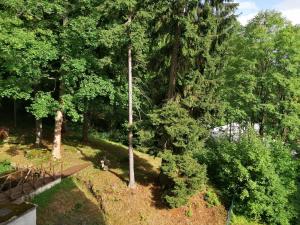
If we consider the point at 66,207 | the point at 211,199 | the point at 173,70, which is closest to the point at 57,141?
the point at 66,207

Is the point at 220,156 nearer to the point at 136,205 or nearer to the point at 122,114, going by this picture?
the point at 136,205

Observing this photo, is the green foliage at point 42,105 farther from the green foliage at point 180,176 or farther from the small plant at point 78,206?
the green foliage at point 180,176

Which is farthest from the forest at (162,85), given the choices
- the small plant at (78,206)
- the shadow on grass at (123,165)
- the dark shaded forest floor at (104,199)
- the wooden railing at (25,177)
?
the small plant at (78,206)

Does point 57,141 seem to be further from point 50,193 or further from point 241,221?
point 241,221

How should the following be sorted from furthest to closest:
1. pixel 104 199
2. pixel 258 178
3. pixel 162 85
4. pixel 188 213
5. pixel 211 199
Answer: pixel 211 199
pixel 162 85
pixel 258 178
pixel 188 213
pixel 104 199

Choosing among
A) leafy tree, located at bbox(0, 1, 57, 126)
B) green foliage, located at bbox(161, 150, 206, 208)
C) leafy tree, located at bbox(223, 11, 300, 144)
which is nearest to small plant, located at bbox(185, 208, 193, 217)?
green foliage, located at bbox(161, 150, 206, 208)

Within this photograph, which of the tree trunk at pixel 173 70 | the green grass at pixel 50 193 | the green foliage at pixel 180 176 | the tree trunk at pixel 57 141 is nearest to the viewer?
the green grass at pixel 50 193

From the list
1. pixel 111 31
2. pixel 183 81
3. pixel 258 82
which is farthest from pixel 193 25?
pixel 258 82

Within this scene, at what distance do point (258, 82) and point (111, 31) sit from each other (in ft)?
55.3

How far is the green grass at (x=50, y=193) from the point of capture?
17375mm

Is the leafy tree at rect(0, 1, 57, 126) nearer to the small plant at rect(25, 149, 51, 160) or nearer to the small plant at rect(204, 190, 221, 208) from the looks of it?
the small plant at rect(25, 149, 51, 160)

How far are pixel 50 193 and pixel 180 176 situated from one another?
7282 millimetres

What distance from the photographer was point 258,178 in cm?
2227

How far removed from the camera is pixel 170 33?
69.7ft
